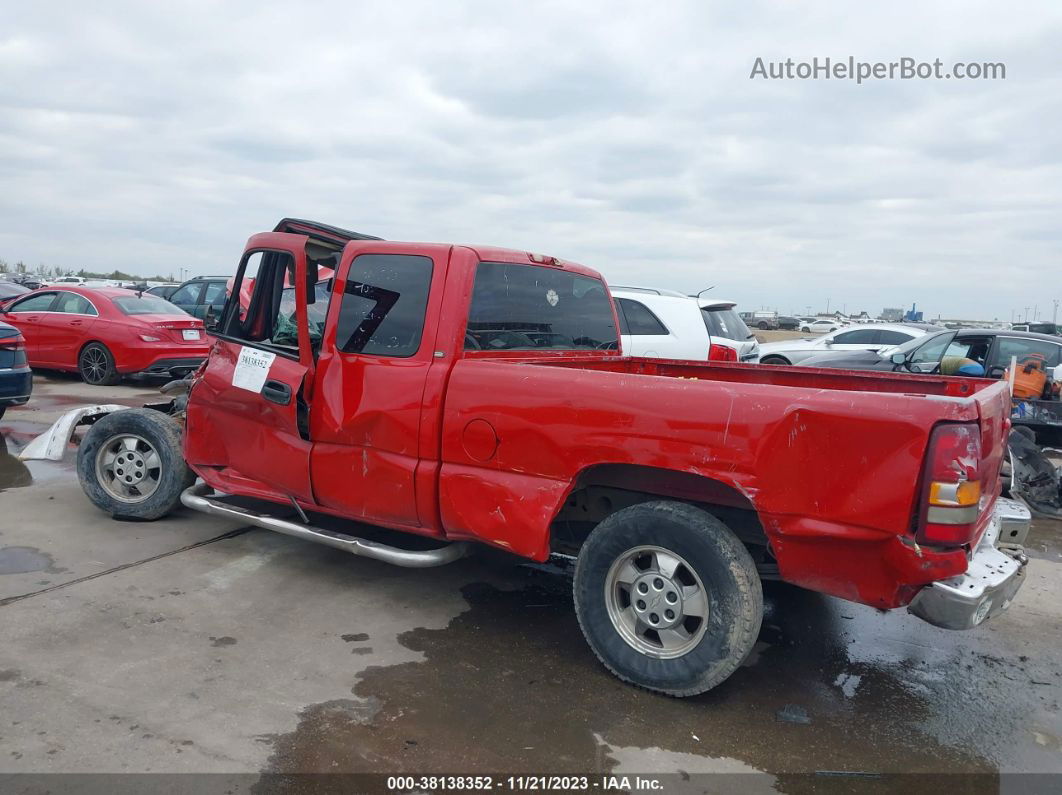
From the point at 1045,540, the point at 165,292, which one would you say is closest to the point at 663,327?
the point at 1045,540

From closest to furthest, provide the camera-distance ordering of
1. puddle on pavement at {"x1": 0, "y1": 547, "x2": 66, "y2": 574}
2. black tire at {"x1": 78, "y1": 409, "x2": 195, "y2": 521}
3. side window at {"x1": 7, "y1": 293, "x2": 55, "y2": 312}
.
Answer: puddle on pavement at {"x1": 0, "y1": 547, "x2": 66, "y2": 574} < black tire at {"x1": 78, "y1": 409, "x2": 195, "y2": 521} < side window at {"x1": 7, "y1": 293, "x2": 55, "y2": 312}

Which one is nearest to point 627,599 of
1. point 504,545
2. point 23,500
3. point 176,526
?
point 504,545

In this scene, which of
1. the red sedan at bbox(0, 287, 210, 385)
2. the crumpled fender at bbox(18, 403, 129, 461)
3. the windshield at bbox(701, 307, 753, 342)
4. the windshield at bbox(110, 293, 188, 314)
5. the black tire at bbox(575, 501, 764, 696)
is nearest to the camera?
the black tire at bbox(575, 501, 764, 696)

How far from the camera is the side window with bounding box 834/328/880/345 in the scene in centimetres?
1702

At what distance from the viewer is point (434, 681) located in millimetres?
3617

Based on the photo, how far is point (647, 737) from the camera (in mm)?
3242

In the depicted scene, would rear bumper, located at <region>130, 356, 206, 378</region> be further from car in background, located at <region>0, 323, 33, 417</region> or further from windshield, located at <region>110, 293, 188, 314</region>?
car in background, located at <region>0, 323, 33, 417</region>

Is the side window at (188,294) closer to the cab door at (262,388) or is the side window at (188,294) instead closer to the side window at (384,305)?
the cab door at (262,388)

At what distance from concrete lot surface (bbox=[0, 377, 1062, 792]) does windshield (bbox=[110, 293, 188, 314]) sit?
8.07 meters

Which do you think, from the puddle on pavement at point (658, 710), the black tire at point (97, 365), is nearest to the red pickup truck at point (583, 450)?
the puddle on pavement at point (658, 710)

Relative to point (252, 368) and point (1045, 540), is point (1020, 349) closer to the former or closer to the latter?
point (1045, 540)

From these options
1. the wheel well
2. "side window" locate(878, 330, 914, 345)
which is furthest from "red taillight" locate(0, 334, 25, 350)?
"side window" locate(878, 330, 914, 345)

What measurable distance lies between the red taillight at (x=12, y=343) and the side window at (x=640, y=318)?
21.3 feet

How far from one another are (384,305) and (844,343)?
1472 cm
